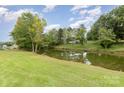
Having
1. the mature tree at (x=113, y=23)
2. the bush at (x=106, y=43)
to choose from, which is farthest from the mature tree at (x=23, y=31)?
the bush at (x=106, y=43)

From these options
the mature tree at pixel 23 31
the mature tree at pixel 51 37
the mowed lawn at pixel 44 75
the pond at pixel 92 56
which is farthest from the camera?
the pond at pixel 92 56

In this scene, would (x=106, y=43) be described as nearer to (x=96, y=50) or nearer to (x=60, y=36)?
(x=96, y=50)

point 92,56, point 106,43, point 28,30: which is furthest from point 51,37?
point 92,56

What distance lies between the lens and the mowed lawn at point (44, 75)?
178 inches

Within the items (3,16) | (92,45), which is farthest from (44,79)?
(92,45)

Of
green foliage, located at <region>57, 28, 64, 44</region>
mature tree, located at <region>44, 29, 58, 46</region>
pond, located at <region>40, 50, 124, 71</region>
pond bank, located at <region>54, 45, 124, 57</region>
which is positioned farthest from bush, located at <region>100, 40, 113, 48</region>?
mature tree, located at <region>44, 29, 58, 46</region>

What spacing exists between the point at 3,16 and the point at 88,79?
248cm

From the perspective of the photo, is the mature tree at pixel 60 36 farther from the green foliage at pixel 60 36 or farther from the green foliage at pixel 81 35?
the green foliage at pixel 81 35

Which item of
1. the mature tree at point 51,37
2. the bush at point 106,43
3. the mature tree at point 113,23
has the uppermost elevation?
the mature tree at point 113,23

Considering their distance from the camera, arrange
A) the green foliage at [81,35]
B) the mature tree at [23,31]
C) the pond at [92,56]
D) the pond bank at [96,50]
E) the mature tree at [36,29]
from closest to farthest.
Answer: the mature tree at [23,31] → the mature tree at [36,29] → the green foliage at [81,35] → the pond at [92,56] → the pond bank at [96,50]

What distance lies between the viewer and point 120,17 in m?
7.30

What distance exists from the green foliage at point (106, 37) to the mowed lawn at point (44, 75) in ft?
6.35

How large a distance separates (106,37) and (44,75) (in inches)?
124

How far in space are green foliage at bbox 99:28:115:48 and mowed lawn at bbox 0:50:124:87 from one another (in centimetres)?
194
